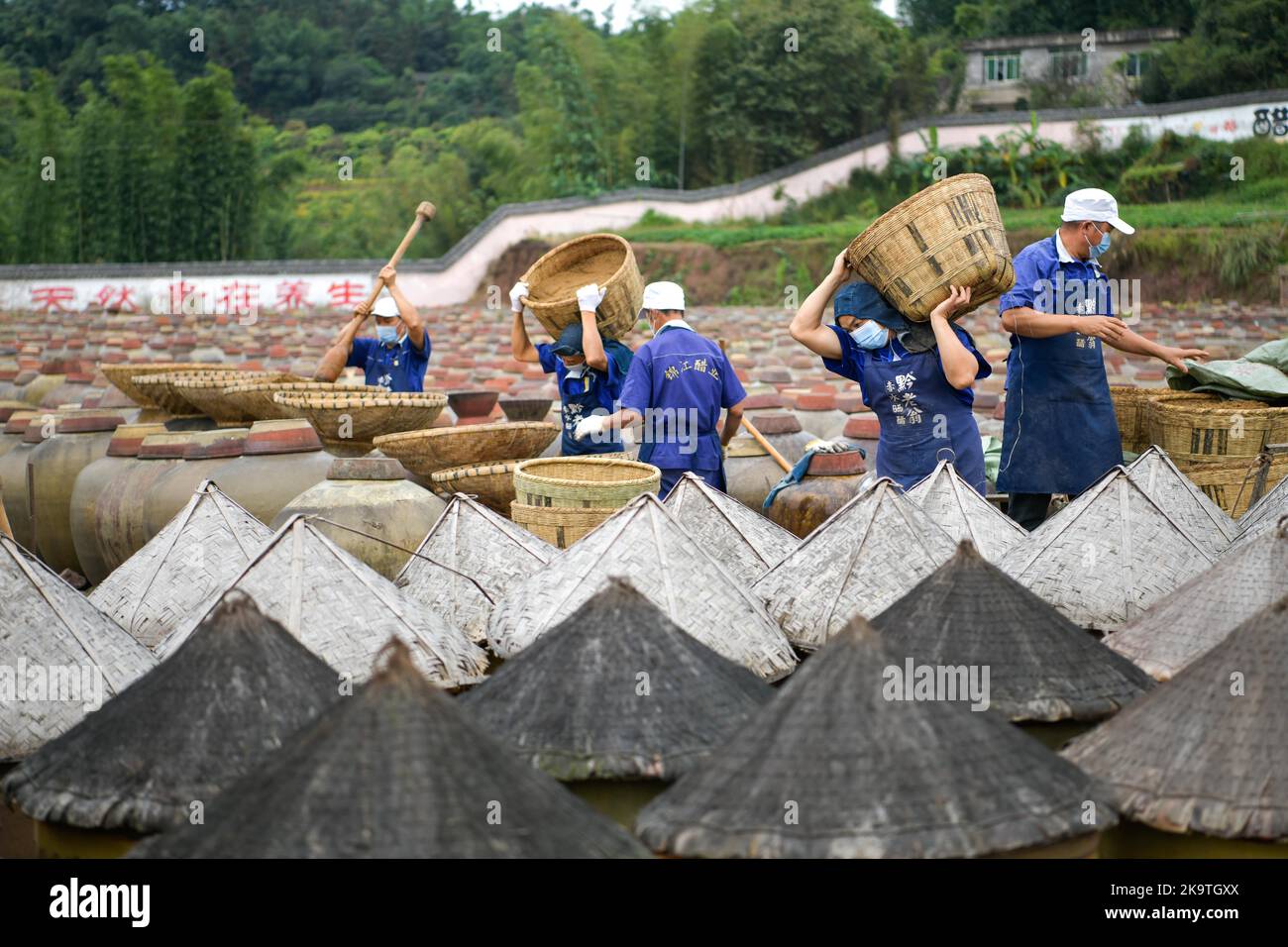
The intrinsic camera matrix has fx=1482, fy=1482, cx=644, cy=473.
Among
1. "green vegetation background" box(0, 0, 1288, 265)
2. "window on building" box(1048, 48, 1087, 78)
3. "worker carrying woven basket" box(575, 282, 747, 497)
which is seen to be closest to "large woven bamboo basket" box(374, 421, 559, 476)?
"worker carrying woven basket" box(575, 282, 747, 497)

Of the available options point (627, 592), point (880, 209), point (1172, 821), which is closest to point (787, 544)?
point (627, 592)

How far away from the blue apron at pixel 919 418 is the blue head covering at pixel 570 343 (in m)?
1.27

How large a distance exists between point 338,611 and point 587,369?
2.32m

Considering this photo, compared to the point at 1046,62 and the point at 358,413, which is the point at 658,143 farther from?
the point at 358,413

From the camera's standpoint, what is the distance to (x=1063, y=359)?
5.02m

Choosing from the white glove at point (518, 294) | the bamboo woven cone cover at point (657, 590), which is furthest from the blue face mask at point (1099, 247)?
the white glove at point (518, 294)

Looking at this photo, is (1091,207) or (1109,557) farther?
(1091,207)

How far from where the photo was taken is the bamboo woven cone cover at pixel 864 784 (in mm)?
2357

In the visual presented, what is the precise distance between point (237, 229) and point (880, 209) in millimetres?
13621

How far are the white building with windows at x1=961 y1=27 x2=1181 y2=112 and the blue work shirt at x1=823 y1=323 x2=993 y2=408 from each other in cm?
2851

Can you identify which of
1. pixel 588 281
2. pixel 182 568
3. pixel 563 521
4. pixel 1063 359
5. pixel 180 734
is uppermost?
pixel 588 281

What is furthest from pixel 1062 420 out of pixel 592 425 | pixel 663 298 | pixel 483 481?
pixel 483 481

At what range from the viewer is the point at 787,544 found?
4.49 metres

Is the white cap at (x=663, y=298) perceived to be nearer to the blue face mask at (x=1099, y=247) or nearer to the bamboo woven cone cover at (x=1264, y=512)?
the blue face mask at (x=1099, y=247)
